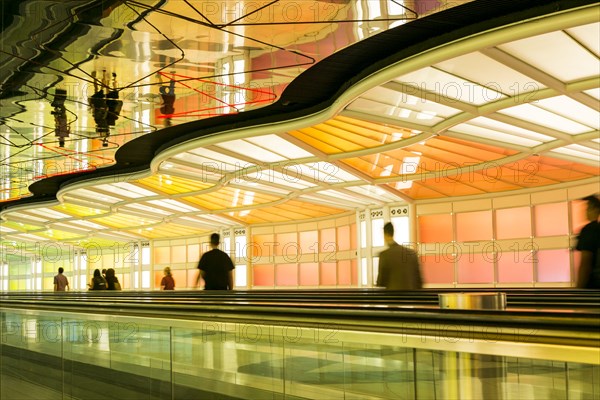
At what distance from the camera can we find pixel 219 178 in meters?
30.8

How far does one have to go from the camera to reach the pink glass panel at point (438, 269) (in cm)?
2980

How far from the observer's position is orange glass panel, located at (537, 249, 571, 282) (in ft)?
84.5

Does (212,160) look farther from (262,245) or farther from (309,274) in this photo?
(262,245)

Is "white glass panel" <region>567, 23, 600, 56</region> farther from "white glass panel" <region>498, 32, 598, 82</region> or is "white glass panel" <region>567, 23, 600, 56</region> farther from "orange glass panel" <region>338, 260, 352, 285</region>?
"orange glass panel" <region>338, 260, 352, 285</region>

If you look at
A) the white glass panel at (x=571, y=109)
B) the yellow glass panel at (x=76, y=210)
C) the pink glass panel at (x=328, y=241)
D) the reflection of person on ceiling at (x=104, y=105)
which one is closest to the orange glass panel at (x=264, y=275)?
the pink glass panel at (x=328, y=241)

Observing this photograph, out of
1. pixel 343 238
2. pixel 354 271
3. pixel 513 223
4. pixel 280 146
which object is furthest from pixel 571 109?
pixel 343 238

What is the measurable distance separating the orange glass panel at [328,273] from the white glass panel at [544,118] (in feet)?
64.2

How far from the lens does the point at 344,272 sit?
121 ft

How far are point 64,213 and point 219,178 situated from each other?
2181cm

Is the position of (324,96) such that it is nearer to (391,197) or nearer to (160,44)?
(160,44)

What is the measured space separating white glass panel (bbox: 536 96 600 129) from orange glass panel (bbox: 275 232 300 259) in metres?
24.0

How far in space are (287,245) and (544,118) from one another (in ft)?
81.0

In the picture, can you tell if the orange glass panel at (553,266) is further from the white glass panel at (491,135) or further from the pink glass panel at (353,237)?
the pink glass panel at (353,237)

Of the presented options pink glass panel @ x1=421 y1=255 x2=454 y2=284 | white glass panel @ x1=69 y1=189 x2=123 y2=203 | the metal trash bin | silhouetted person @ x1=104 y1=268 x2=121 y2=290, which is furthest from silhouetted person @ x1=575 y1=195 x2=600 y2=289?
white glass panel @ x1=69 y1=189 x2=123 y2=203
